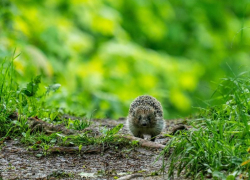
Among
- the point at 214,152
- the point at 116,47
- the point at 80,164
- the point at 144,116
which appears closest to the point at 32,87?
the point at 80,164

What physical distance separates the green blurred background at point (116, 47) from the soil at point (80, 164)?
2.96m

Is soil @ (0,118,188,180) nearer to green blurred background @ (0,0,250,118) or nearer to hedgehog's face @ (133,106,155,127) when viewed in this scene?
hedgehog's face @ (133,106,155,127)

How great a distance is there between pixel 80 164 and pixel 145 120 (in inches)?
85.4

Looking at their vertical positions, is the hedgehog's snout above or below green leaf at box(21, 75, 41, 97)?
below

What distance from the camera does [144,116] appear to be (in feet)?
22.7

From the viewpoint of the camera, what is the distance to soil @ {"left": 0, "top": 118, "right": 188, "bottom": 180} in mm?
4387

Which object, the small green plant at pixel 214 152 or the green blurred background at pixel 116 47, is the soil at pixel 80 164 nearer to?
the small green plant at pixel 214 152

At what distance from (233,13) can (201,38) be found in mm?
3354

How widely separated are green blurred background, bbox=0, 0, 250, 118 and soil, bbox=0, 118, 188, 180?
116 inches

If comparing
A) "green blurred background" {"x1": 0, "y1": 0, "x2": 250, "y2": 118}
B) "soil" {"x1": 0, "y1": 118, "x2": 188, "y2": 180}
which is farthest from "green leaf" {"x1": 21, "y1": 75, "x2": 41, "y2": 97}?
"green blurred background" {"x1": 0, "y1": 0, "x2": 250, "y2": 118}

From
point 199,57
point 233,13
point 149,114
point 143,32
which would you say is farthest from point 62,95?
point 233,13

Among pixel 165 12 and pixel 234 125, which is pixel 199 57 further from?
pixel 234 125

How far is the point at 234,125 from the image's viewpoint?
4.52 metres

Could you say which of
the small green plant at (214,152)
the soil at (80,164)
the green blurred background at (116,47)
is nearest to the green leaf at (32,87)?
the soil at (80,164)
